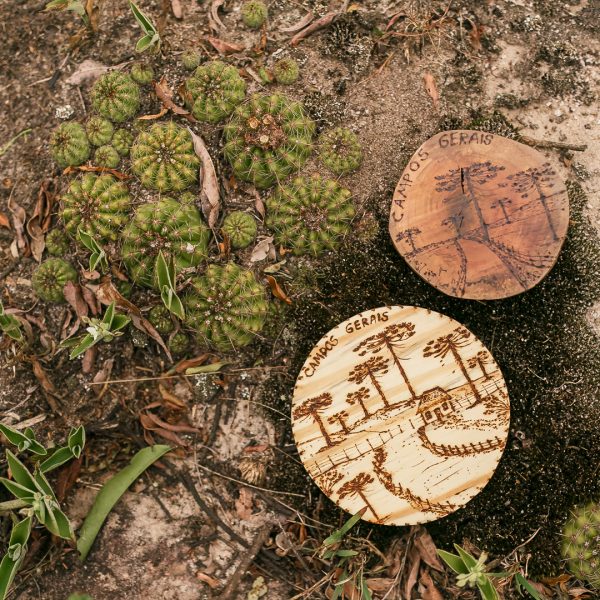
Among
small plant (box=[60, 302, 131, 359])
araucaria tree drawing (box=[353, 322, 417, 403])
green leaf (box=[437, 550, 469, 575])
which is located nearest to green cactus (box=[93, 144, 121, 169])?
small plant (box=[60, 302, 131, 359])

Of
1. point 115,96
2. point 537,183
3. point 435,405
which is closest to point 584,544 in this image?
point 435,405

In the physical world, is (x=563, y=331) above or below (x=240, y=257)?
below

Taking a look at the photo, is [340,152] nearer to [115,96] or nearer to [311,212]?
[311,212]

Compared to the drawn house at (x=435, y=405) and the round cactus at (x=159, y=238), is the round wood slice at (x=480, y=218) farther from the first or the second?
the round cactus at (x=159, y=238)

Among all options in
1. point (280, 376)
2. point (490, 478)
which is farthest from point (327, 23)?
point (490, 478)

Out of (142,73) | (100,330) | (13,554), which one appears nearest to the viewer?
(13,554)

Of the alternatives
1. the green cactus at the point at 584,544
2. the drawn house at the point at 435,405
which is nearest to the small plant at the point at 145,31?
the drawn house at the point at 435,405

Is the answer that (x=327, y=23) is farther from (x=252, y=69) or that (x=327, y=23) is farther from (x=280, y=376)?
(x=280, y=376)
